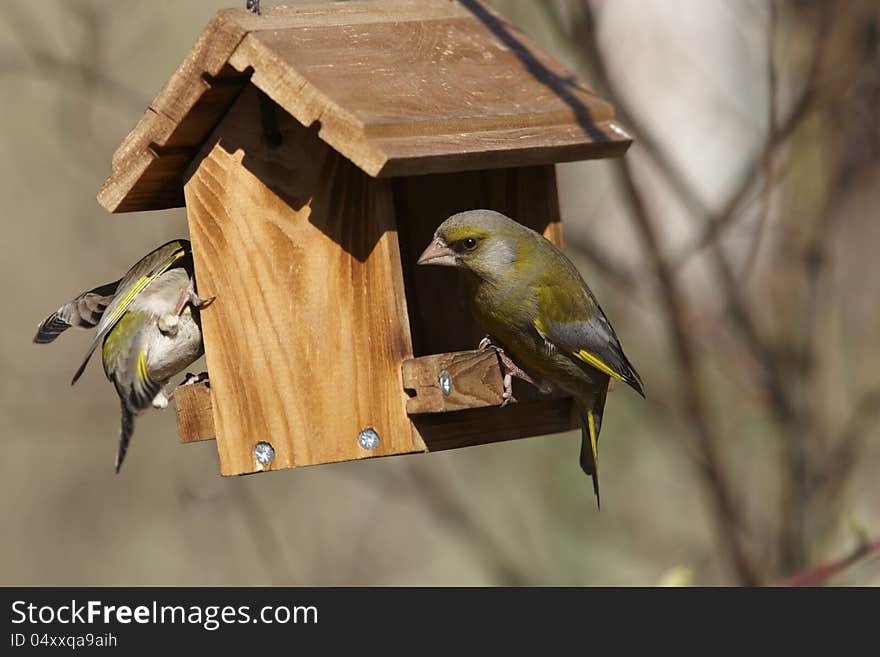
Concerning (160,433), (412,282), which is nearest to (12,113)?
(160,433)

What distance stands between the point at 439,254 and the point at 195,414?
3.44ft

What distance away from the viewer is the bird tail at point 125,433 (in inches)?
185

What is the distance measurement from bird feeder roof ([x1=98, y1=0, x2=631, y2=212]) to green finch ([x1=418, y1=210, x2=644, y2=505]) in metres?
0.33

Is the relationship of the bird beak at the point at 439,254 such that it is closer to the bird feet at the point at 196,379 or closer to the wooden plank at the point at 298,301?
A: the wooden plank at the point at 298,301

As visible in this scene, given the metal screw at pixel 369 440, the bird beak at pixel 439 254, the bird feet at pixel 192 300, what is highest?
the bird beak at pixel 439 254

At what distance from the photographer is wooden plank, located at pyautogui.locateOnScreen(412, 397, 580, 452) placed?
4.31m

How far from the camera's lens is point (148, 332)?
4820mm

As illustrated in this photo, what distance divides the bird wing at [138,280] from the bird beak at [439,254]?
3.53ft

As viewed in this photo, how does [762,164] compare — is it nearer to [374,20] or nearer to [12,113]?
[374,20]

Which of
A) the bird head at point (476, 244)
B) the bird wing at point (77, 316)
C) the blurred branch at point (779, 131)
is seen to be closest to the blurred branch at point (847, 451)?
the blurred branch at point (779, 131)

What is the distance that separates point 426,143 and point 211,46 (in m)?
0.83

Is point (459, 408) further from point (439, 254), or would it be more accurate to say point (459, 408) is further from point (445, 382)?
point (439, 254)

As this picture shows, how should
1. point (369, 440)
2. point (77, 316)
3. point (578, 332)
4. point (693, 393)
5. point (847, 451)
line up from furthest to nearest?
point (847, 451), point (693, 393), point (77, 316), point (578, 332), point (369, 440)

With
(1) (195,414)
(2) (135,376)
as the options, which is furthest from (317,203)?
(2) (135,376)
